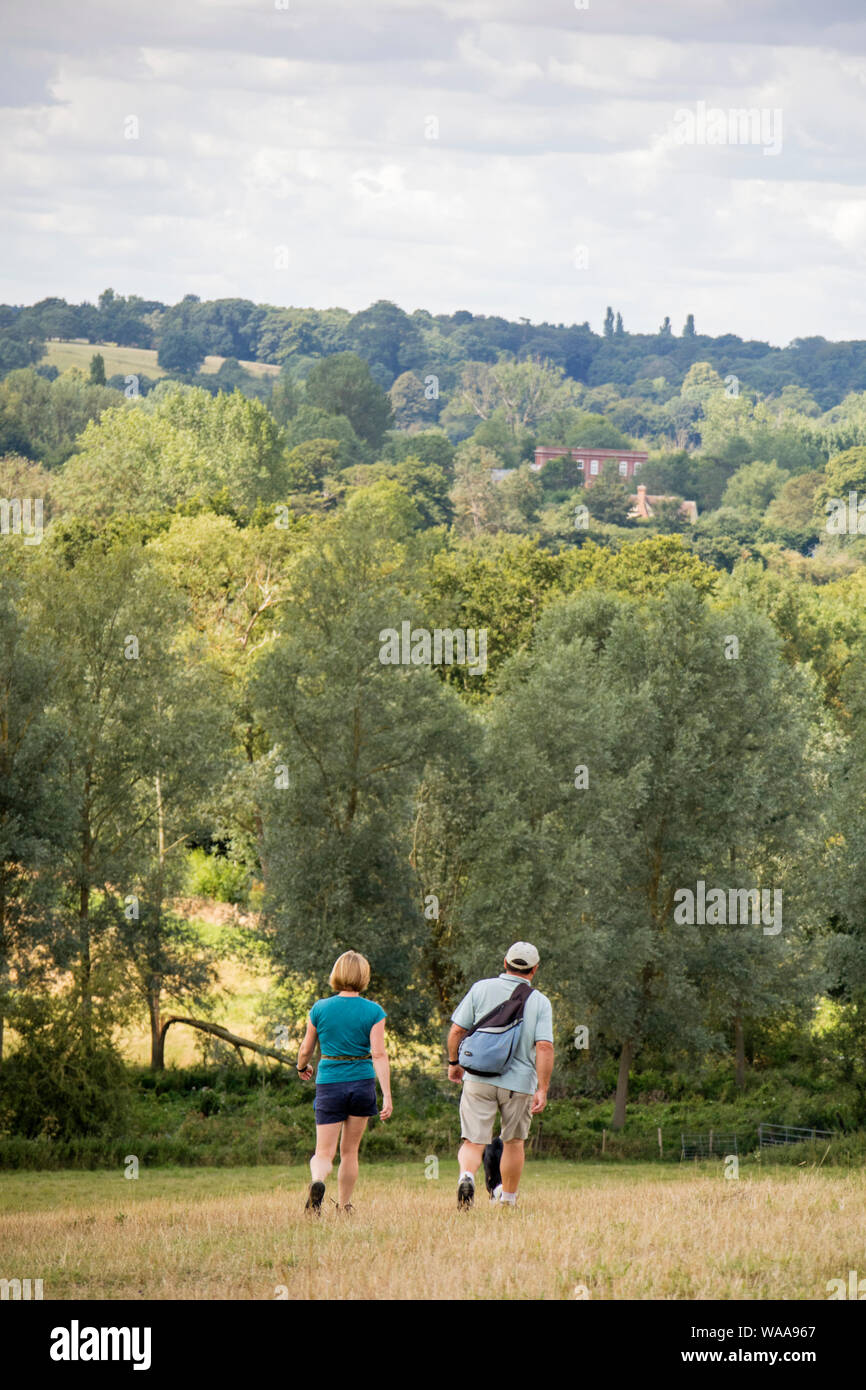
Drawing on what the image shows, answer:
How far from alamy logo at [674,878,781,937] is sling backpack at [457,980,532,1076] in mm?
28821

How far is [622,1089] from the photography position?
127 ft

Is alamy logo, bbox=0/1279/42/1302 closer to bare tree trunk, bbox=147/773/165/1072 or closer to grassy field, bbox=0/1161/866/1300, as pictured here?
grassy field, bbox=0/1161/866/1300

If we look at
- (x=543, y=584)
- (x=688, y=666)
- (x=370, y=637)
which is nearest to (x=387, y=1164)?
(x=370, y=637)

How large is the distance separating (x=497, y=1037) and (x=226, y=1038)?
2968cm

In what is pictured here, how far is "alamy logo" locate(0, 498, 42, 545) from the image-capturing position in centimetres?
6329

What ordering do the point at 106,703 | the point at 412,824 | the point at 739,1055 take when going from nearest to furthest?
the point at 106,703, the point at 412,824, the point at 739,1055

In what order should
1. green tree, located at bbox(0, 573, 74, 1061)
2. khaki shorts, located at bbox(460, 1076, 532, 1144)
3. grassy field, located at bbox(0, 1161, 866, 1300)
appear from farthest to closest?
green tree, located at bbox(0, 573, 74, 1061) → khaki shorts, located at bbox(460, 1076, 532, 1144) → grassy field, located at bbox(0, 1161, 866, 1300)

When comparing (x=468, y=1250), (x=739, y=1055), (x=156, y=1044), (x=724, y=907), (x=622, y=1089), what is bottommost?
(x=739, y=1055)

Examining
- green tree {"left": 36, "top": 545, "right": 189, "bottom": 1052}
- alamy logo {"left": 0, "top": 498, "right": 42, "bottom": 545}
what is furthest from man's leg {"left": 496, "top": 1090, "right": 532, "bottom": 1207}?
alamy logo {"left": 0, "top": 498, "right": 42, "bottom": 545}
